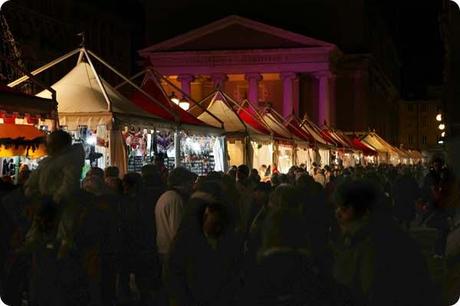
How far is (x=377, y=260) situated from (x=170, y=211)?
185 inches

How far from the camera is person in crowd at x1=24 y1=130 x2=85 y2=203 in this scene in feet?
25.4

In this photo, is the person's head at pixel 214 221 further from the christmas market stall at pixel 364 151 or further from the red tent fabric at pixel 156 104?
the christmas market stall at pixel 364 151

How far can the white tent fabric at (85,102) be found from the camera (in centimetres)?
1311

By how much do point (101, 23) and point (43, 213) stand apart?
2140 inches

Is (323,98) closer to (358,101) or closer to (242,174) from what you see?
(358,101)

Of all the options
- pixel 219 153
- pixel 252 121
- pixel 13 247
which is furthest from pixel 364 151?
pixel 13 247

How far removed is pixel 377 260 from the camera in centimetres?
462

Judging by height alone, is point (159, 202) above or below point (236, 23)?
below

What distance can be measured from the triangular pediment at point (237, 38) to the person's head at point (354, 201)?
56746mm

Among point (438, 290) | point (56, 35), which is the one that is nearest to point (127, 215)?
point (438, 290)

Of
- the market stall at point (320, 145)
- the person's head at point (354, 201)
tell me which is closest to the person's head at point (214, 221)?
the person's head at point (354, 201)

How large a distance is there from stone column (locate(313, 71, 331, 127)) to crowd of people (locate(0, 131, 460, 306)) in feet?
177

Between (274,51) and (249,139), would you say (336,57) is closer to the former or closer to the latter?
(274,51)

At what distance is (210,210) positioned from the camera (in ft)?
19.8
